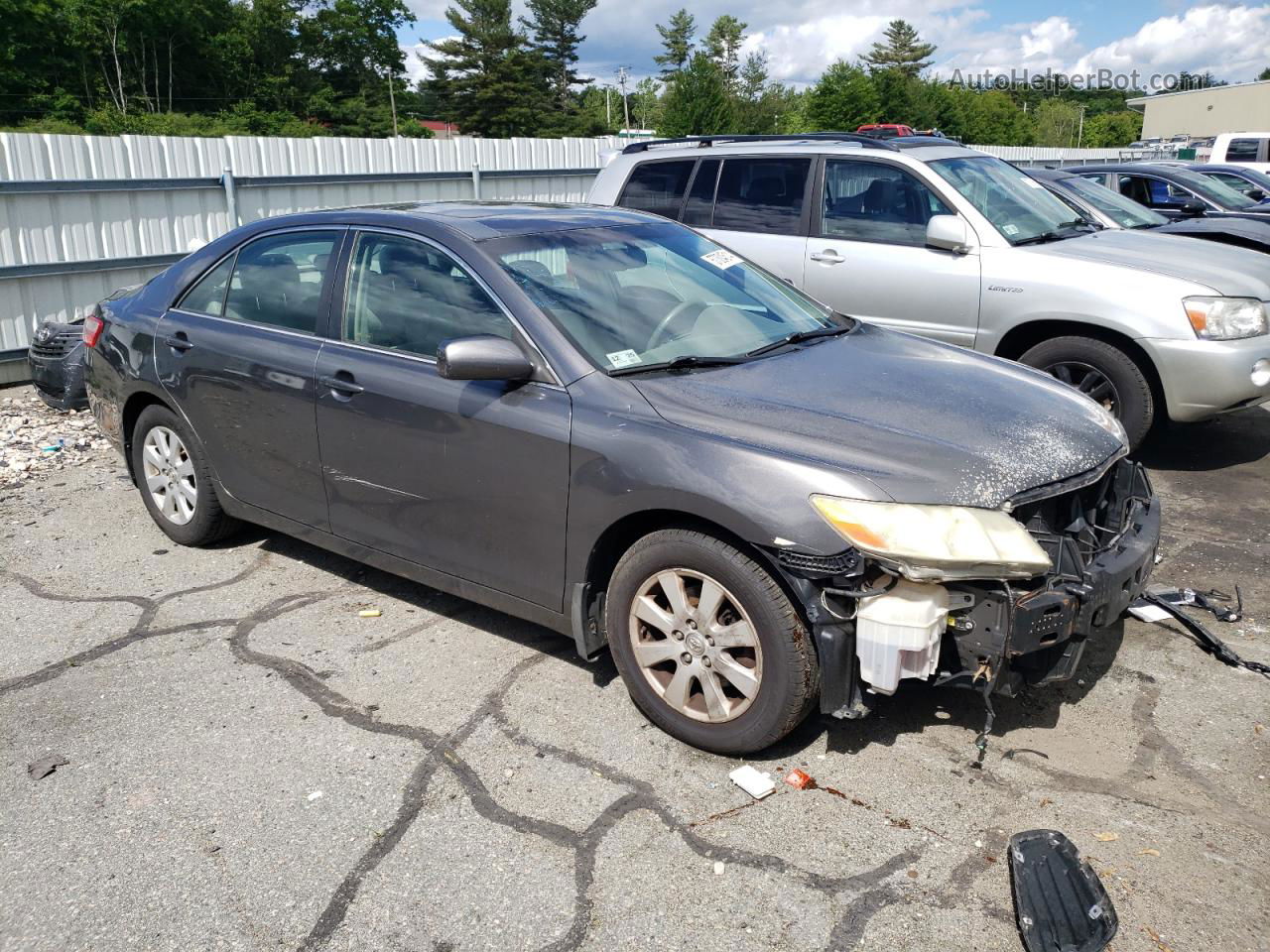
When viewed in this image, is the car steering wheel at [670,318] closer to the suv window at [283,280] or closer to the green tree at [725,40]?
the suv window at [283,280]

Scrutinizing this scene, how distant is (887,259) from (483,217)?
355 centimetres

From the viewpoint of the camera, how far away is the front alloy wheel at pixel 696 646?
327 centimetres

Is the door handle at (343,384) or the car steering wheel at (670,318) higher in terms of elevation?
the car steering wheel at (670,318)

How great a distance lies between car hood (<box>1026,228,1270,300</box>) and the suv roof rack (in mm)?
1368

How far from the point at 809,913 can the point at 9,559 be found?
15.1 feet

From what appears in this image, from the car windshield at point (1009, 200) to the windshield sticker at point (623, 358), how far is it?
3.88m

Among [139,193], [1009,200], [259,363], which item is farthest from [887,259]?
[139,193]

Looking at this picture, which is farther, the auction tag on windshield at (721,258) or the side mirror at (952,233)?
the side mirror at (952,233)

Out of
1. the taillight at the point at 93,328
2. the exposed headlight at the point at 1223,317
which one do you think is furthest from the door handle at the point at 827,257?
the taillight at the point at 93,328

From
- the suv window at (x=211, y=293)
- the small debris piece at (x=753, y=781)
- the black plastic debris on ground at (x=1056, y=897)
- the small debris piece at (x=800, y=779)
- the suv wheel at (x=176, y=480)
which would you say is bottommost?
the small debris piece at (x=800, y=779)

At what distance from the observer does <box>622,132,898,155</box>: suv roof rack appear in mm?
7289

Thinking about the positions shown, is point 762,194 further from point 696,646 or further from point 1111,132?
point 1111,132

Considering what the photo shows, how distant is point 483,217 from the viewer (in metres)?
4.30

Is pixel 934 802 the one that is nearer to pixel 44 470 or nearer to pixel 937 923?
pixel 937 923
